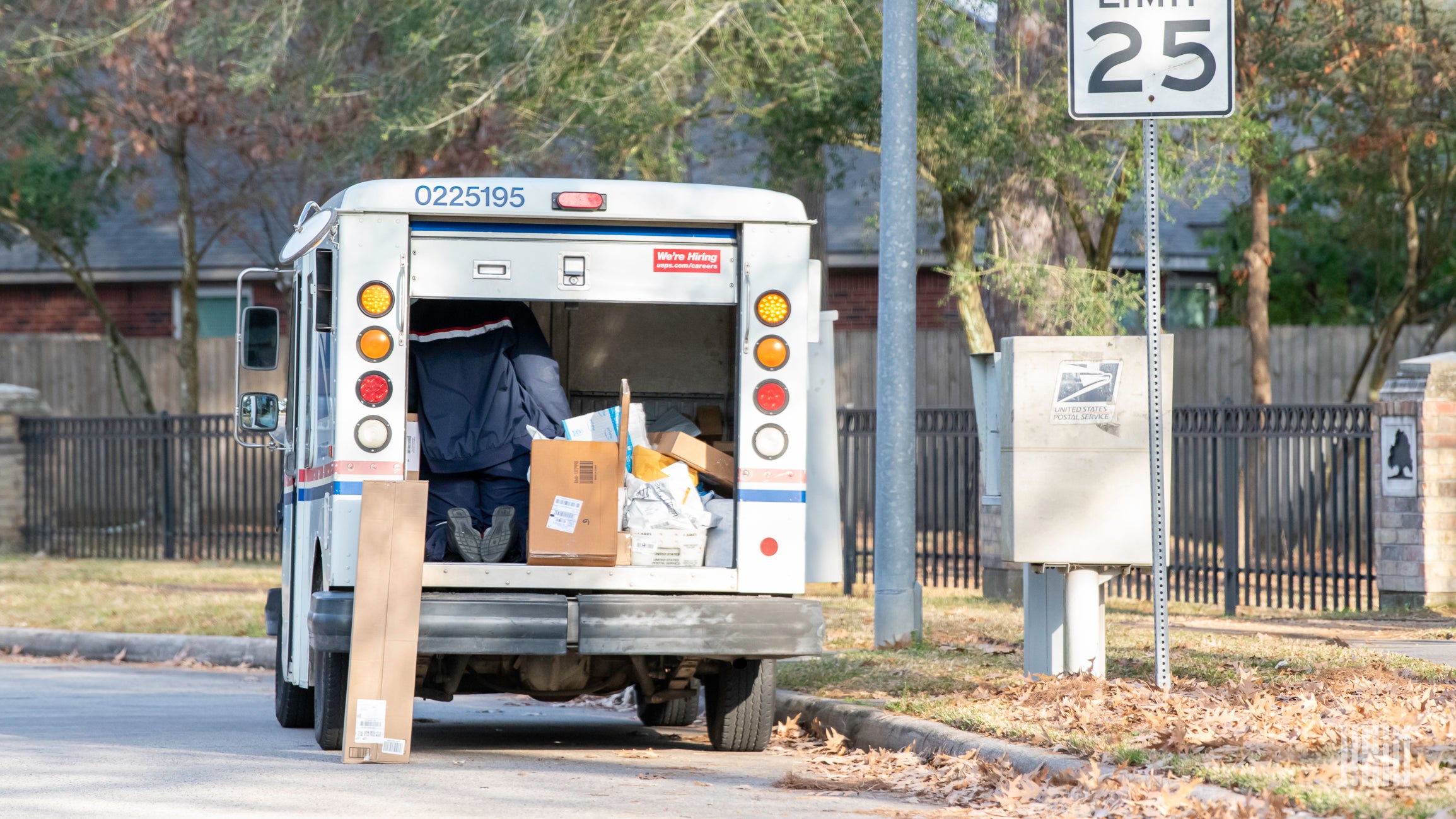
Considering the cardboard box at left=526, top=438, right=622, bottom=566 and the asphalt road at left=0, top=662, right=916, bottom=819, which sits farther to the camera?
the cardboard box at left=526, top=438, right=622, bottom=566

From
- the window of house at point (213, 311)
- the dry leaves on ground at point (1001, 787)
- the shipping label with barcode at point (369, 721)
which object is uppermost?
the window of house at point (213, 311)

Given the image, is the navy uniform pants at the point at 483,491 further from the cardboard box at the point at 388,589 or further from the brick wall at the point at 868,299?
the brick wall at the point at 868,299

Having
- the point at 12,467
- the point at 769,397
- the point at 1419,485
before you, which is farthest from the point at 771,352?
the point at 12,467

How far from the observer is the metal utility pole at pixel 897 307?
10664 mm

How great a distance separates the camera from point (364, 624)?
22.7 feet

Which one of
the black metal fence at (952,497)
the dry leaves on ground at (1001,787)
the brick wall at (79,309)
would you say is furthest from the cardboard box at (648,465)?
the brick wall at (79,309)

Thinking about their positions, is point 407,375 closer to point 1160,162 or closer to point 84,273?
point 1160,162

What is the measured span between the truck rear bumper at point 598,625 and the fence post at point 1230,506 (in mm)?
7103

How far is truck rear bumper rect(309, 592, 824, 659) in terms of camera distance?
697 centimetres

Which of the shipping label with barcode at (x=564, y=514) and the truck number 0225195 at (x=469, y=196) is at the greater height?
the truck number 0225195 at (x=469, y=196)

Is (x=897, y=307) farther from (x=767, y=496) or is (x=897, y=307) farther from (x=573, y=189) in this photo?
(x=573, y=189)

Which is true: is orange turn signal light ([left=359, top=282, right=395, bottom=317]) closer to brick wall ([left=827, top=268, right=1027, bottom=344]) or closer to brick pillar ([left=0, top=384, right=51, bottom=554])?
brick pillar ([left=0, top=384, right=51, bottom=554])

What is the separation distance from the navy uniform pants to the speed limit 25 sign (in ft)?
9.44

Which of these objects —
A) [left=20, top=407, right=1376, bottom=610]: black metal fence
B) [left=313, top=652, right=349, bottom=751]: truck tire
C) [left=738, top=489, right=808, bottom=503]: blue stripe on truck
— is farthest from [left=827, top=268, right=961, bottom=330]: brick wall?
[left=313, top=652, right=349, bottom=751]: truck tire
